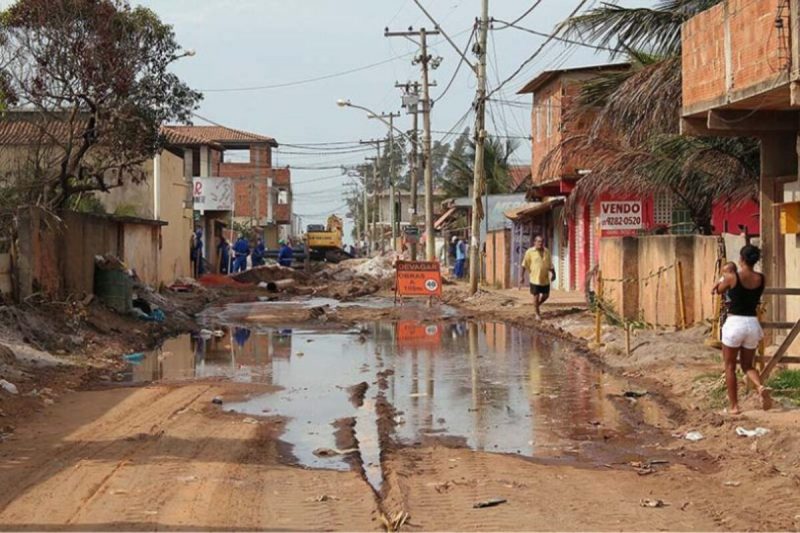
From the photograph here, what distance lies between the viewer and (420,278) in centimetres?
3017

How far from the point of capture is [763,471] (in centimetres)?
846

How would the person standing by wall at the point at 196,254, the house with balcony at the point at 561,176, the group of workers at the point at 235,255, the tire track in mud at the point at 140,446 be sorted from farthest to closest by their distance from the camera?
the group of workers at the point at 235,255, the person standing by wall at the point at 196,254, the house with balcony at the point at 561,176, the tire track in mud at the point at 140,446

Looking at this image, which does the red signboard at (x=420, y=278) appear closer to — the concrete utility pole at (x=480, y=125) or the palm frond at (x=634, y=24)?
the concrete utility pole at (x=480, y=125)

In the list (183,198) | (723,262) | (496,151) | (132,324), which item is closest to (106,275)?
(132,324)

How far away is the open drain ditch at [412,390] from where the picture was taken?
1014cm

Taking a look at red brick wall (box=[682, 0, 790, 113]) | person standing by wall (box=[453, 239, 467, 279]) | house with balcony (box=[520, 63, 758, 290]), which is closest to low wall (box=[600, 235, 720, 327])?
red brick wall (box=[682, 0, 790, 113])

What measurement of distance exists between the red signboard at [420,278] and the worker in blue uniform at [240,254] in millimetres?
22716

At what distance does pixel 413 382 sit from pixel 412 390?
83 centimetres

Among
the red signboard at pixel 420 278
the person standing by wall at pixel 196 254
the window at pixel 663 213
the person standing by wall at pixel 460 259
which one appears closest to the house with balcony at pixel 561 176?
the window at pixel 663 213

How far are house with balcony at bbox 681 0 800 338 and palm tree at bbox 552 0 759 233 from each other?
3129 millimetres

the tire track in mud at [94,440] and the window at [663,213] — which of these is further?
the window at [663,213]

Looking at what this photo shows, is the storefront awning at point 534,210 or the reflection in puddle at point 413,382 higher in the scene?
the storefront awning at point 534,210

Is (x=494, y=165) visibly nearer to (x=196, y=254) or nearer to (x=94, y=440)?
(x=196, y=254)

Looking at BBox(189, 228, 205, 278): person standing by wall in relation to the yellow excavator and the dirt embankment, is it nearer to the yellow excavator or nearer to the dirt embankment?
the dirt embankment
